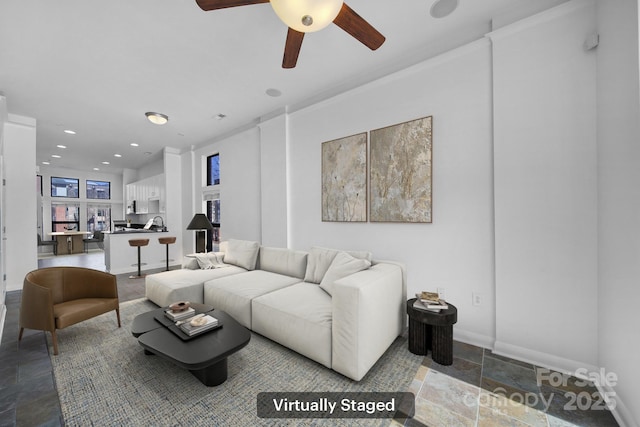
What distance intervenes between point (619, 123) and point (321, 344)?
8.49ft

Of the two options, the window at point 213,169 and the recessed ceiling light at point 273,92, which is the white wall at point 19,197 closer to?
the window at point 213,169

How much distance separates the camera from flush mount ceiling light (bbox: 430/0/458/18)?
2071 millimetres

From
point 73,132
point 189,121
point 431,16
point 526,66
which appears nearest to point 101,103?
point 189,121

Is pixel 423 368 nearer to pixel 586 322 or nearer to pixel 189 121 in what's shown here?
pixel 586 322

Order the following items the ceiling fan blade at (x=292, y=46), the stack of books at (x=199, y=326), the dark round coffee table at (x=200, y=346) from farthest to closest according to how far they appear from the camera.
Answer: the stack of books at (x=199, y=326), the ceiling fan blade at (x=292, y=46), the dark round coffee table at (x=200, y=346)

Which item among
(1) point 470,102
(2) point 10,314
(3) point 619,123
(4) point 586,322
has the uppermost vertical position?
(1) point 470,102

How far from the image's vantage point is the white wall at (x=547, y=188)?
6.21 feet

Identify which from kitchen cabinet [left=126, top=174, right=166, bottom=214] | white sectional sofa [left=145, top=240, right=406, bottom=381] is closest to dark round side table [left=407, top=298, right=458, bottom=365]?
white sectional sofa [left=145, top=240, right=406, bottom=381]

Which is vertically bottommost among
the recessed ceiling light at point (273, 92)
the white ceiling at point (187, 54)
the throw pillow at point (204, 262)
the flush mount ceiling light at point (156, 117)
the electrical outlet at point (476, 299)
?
the electrical outlet at point (476, 299)

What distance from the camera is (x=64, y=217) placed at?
898cm

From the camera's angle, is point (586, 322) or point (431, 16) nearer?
point (586, 322)

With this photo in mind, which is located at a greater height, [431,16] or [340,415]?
[431,16]

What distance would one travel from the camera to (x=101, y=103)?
3.84 metres

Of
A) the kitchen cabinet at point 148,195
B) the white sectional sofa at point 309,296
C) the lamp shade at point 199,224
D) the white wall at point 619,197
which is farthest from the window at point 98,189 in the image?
the white wall at point 619,197
